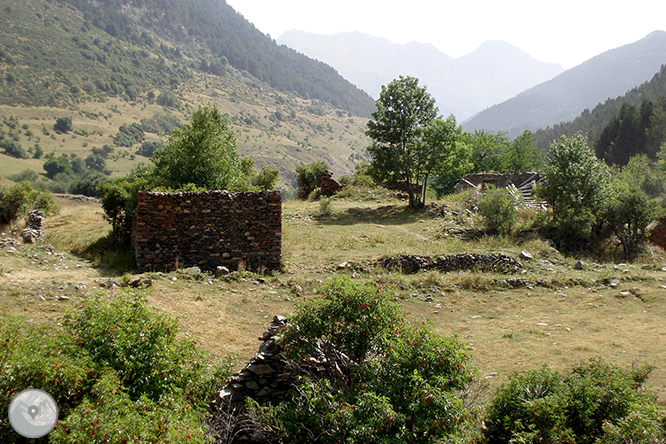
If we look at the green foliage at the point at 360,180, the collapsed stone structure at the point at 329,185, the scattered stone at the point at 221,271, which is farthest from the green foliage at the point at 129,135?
the scattered stone at the point at 221,271

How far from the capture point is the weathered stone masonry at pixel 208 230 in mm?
12406

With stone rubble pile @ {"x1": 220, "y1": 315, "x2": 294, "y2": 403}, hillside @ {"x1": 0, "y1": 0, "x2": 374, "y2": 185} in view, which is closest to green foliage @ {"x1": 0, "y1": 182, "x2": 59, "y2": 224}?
stone rubble pile @ {"x1": 220, "y1": 315, "x2": 294, "y2": 403}

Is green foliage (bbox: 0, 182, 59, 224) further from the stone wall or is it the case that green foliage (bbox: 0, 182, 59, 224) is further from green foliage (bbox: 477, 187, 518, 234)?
the stone wall

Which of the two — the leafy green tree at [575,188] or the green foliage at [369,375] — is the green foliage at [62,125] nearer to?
the leafy green tree at [575,188]

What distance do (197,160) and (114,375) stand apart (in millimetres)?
13095

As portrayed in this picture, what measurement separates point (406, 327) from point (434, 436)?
1.41 m

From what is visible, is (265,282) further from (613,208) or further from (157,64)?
(157,64)

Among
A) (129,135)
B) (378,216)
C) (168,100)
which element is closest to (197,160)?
(378,216)

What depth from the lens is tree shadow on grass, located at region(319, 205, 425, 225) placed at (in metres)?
21.4

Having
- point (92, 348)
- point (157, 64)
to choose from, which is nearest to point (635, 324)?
point (92, 348)

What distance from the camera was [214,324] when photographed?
29.7 ft

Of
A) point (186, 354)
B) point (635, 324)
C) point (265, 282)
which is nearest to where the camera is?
point (186, 354)

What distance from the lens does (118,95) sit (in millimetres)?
121000

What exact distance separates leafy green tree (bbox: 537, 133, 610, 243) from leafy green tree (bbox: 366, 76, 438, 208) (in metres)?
7.03
